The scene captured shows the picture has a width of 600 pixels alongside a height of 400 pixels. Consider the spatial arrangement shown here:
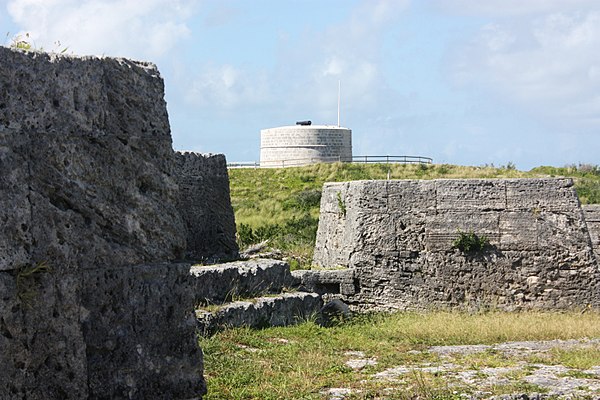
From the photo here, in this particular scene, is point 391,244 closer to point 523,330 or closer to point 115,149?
point 523,330

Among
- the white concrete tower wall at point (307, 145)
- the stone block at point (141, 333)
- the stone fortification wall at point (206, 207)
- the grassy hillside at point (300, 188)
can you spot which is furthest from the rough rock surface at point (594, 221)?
the white concrete tower wall at point (307, 145)

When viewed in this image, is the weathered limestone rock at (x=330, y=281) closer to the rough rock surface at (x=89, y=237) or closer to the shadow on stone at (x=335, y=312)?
the shadow on stone at (x=335, y=312)

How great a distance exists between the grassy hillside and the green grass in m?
4.63

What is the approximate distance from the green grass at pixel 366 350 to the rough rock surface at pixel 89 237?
1.76 meters

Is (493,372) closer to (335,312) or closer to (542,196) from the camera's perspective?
(335,312)

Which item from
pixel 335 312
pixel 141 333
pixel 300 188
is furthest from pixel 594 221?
pixel 300 188

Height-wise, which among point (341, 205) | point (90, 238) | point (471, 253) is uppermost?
point (341, 205)

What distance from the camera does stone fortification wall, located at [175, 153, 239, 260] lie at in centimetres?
1110

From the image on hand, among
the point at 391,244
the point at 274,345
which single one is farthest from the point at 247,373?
the point at 391,244

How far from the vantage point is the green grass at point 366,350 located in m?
6.55

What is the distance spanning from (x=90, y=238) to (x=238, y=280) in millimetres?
5603

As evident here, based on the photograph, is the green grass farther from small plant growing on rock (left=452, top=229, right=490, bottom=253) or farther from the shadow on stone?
small plant growing on rock (left=452, top=229, right=490, bottom=253)

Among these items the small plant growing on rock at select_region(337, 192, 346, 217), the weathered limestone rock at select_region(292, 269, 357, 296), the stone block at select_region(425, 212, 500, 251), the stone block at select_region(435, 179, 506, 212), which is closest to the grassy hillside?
the small plant growing on rock at select_region(337, 192, 346, 217)

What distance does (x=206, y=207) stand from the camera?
444 inches
